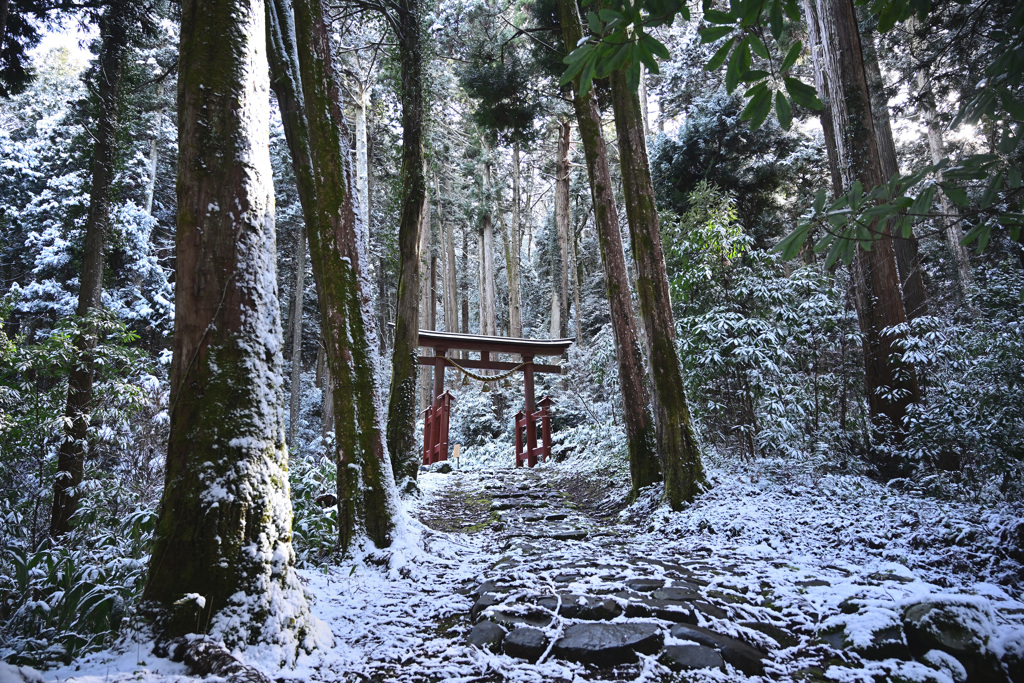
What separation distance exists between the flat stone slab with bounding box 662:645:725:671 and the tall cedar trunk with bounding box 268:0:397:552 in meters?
2.48

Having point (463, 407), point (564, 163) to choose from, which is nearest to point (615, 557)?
point (463, 407)

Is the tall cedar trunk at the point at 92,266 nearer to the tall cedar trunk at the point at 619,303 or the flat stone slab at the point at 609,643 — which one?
the flat stone slab at the point at 609,643

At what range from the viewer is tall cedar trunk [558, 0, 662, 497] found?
6.15 metres

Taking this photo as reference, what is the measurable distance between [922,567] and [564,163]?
609 inches

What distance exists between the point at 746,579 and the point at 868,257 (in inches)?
172

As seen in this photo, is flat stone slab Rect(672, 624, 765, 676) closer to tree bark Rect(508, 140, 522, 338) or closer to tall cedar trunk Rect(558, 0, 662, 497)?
tall cedar trunk Rect(558, 0, 662, 497)

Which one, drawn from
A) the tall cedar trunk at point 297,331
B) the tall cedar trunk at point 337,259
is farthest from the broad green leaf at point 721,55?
the tall cedar trunk at point 297,331

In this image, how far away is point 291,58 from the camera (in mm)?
4734

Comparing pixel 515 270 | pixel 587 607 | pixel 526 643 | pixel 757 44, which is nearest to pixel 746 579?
pixel 587 607

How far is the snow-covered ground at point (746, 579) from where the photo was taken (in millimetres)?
2186

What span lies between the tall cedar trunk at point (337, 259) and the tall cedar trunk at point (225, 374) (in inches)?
68.2

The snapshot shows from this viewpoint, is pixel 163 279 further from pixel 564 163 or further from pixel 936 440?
pixel 936 440

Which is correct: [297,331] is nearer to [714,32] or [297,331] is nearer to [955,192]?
[714,32]

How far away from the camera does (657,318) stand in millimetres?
5652
